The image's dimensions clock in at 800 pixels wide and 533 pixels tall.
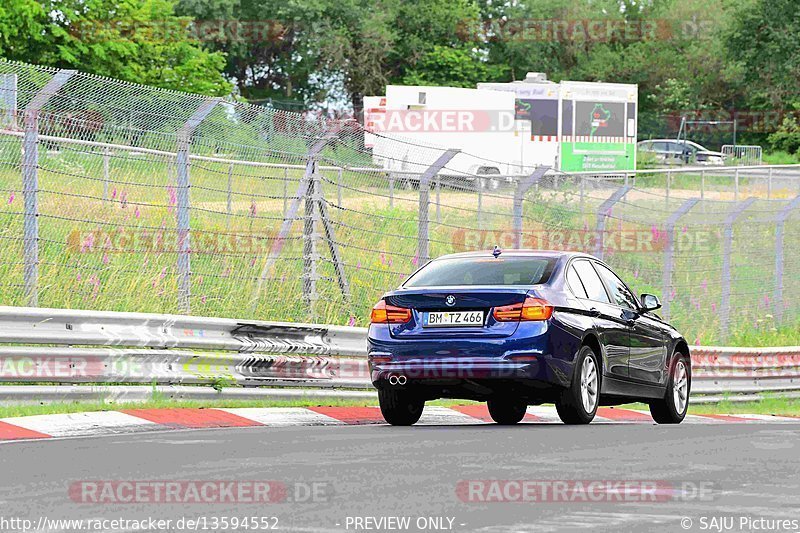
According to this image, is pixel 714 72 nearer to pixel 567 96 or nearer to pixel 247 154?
pixel 567 96

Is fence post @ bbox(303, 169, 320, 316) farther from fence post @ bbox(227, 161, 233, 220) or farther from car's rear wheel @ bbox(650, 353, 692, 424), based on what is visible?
car's rear wheel @ bbox(650, 353, 692, 424)

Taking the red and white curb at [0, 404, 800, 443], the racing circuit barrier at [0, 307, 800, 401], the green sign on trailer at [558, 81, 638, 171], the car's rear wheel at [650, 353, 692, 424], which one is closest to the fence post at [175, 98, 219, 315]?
the racing circuit barrier at [0, 307, 800, 401]

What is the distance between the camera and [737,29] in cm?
6394

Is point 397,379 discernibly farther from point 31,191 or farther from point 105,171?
point 105,171

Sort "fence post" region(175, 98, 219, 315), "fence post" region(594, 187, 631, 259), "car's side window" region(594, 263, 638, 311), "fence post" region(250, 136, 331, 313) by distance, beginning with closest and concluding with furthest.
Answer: "car's side window" region(594, 263, 638, 311)
"fence post" region(175, 98, 219, 315)
"fence post" region(250, 136, 331, 313)
"fence post" region(594, 187, 631, 259)

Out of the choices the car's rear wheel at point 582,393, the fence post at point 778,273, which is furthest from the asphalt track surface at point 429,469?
the fence post at point 778,273

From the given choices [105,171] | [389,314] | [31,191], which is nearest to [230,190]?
[105,171]

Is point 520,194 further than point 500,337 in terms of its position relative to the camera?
Yes

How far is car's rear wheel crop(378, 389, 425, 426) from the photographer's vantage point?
514 inches

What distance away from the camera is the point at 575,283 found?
13180 millimetres

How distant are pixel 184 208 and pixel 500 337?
409 cm

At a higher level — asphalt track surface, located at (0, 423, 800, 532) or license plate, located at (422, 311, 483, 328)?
license plate, located at (422, 311, 483, 328)

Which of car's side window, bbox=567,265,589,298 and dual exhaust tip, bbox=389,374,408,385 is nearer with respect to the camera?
dual exhaust tip, bbox=389,374,408,385

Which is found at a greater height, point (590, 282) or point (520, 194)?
point (520, 194)
